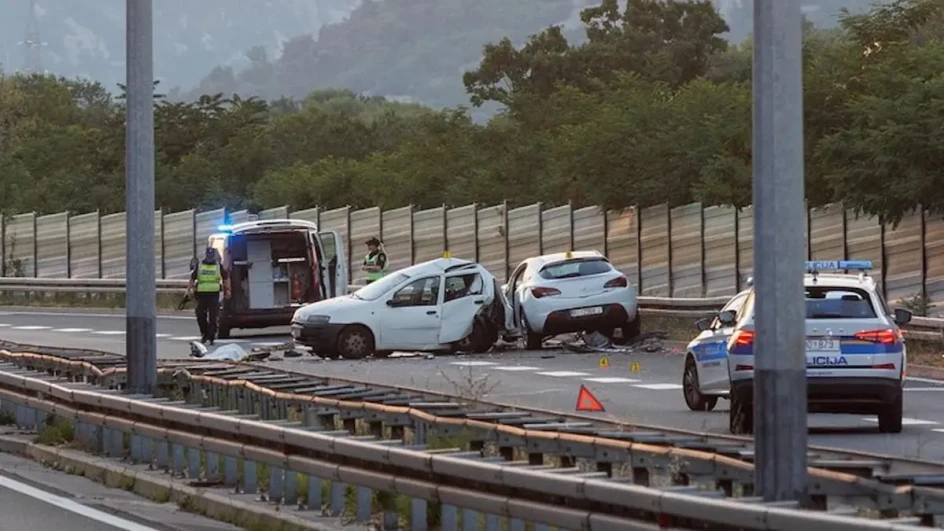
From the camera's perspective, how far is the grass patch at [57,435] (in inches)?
746

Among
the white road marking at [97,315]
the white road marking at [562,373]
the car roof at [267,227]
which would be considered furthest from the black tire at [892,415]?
the white road marking at [97,315]

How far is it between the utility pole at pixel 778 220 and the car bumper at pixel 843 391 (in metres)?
9.41

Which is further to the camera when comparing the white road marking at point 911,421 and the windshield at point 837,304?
the white road marking at point 911,421

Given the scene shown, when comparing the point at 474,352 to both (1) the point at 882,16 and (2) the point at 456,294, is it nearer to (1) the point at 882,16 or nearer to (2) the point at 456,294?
(2) the point at 456,294

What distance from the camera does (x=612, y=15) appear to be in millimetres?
106125

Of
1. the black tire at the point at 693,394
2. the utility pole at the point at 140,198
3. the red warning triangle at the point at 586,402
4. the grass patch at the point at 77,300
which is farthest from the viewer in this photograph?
the grass patch at the point at 77,300

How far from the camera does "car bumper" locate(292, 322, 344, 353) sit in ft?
113

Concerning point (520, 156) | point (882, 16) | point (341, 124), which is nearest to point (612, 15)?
point (341, 124)

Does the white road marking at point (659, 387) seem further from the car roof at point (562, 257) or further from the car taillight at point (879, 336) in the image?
the car roof at point (562, 257)

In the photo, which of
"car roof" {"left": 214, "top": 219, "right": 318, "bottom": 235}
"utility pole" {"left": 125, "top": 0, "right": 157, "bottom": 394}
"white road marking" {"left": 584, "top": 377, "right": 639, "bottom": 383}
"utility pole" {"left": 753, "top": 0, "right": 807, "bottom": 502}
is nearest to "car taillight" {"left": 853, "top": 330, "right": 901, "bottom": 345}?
"utility pole" {"left": 125, "top": 0, "right": 157, "bottom": 394}

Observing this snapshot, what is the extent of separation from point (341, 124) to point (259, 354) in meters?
61.6

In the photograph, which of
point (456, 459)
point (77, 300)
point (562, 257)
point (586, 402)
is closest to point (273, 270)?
point (562, 257)

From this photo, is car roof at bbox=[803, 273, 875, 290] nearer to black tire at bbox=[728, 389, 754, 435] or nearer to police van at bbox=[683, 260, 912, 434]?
police van at bbox=[683, 260, 912, 434]

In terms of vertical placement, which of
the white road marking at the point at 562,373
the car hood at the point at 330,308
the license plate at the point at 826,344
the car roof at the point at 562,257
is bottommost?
the white road marking at the point at 562,373
